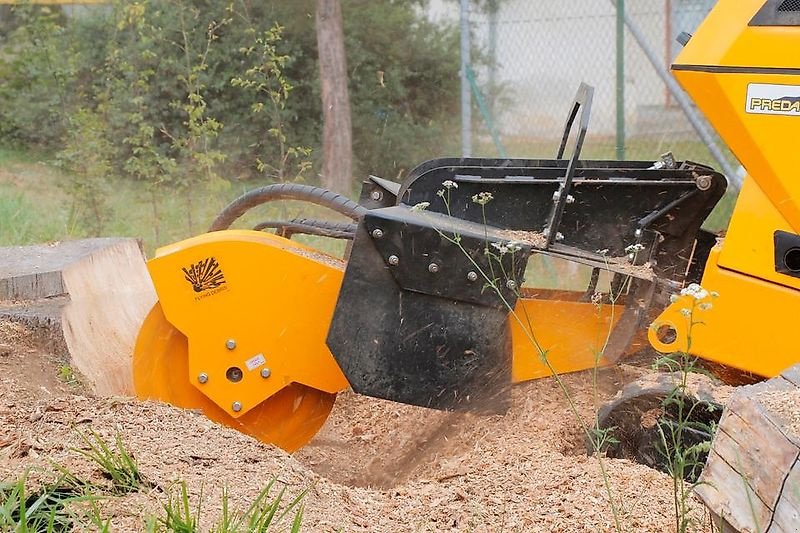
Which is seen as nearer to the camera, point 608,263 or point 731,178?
point 608,263

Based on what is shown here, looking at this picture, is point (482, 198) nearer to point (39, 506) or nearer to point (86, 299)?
point (39, 506)

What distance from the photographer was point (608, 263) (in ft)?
11.2

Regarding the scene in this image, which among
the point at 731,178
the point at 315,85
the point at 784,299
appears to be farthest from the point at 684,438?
the point at 315,85

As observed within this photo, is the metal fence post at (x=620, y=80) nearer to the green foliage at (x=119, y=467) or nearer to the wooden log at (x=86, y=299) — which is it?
the wooden log at (x=86, y=299)

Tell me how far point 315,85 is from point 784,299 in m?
10.2

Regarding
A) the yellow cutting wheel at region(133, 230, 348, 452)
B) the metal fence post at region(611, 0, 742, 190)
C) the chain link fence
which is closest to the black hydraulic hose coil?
the yellow cutting wheel at region(133, 230, 348, 452)

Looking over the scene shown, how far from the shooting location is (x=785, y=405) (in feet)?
7.41

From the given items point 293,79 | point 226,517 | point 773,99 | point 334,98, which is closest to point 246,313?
point 226,517

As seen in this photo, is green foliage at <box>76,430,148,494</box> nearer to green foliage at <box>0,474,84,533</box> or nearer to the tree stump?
green foliage at <box>0,474,84,533</box>

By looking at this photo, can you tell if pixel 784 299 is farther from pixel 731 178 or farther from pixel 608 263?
pixel 731 178

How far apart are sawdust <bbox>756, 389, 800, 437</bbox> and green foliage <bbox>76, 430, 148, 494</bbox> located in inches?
60.8

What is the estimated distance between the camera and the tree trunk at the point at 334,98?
11.2 meters

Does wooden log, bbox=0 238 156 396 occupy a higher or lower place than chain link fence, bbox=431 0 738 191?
lower

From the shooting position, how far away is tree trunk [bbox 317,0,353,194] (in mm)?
11227
